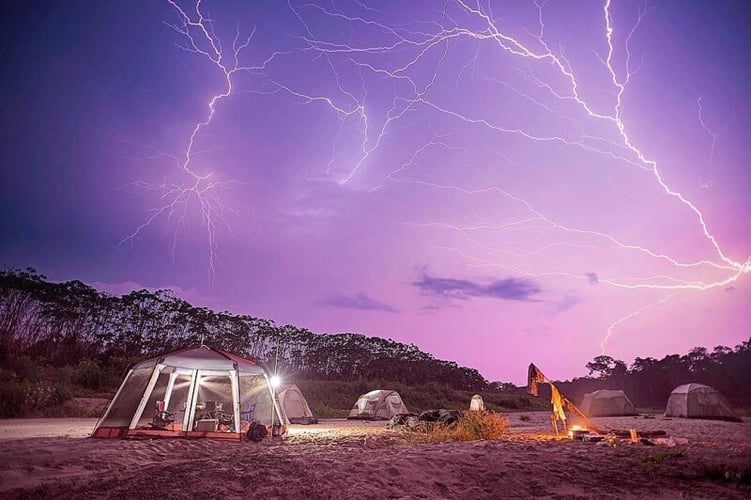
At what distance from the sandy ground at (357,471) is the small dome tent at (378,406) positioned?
15.0 meters

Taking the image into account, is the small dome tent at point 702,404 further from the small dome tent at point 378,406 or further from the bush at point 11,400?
the bush at point 11,400

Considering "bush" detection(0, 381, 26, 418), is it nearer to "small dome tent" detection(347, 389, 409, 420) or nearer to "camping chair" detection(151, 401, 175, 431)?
"camping chair" detection(151, 401, 175, 431)

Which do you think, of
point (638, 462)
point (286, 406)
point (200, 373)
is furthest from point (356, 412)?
point (638, 462)

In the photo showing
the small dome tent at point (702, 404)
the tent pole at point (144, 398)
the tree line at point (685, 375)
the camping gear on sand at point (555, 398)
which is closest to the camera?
the tent pole at point (144, 398)

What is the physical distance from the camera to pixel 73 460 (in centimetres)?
708

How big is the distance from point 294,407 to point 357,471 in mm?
14348

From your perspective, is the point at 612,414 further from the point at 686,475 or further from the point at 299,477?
the point at 299,477

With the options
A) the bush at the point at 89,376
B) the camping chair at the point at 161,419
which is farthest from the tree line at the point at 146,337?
the camping chair at the point at 161,419

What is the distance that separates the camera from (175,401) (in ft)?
45.8

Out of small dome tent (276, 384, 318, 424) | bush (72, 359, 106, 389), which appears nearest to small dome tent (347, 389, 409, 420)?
small dome tent (276, 384, 318, 424)

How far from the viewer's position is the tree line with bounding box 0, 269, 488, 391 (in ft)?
122

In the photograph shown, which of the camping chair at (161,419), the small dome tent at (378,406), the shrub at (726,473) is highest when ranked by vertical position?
the shrub at (726,473)

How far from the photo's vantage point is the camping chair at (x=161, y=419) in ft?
36.9

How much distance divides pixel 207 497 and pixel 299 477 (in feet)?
4.78
